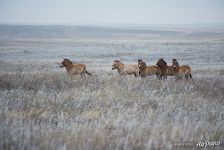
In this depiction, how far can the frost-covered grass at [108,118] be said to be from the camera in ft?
17.0

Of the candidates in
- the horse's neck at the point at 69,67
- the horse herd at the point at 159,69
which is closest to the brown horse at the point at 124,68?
the horse herd at the point at 159,69

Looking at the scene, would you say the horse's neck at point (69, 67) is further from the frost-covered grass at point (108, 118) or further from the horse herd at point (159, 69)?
the frost-covered grass at point (108, 118)

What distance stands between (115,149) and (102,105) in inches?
170

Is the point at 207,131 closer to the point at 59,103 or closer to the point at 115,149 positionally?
the point at 115,149

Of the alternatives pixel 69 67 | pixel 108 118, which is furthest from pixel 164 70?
pixel 108 118

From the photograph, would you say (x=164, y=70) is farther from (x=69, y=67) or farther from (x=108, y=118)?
(x=108, y=118)

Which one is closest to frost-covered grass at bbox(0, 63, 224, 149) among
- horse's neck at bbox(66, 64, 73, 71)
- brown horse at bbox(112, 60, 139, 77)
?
horse's neck at bbox(66, 64, 73, 71)

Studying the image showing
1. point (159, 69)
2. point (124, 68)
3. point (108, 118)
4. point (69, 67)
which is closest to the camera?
point (108, 118)

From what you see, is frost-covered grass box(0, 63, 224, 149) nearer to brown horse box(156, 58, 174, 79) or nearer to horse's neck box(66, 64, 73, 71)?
brown horse box(156, 58, 174, 79)

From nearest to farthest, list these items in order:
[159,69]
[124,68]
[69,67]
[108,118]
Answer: [108,118] → [159,69] → [69,67] → [124,68]

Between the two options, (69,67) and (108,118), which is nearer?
(108,118)

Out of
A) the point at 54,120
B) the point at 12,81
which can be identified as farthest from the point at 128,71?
the point at 54,120

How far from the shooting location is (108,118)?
6777 millimetres

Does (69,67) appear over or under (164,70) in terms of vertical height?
under
